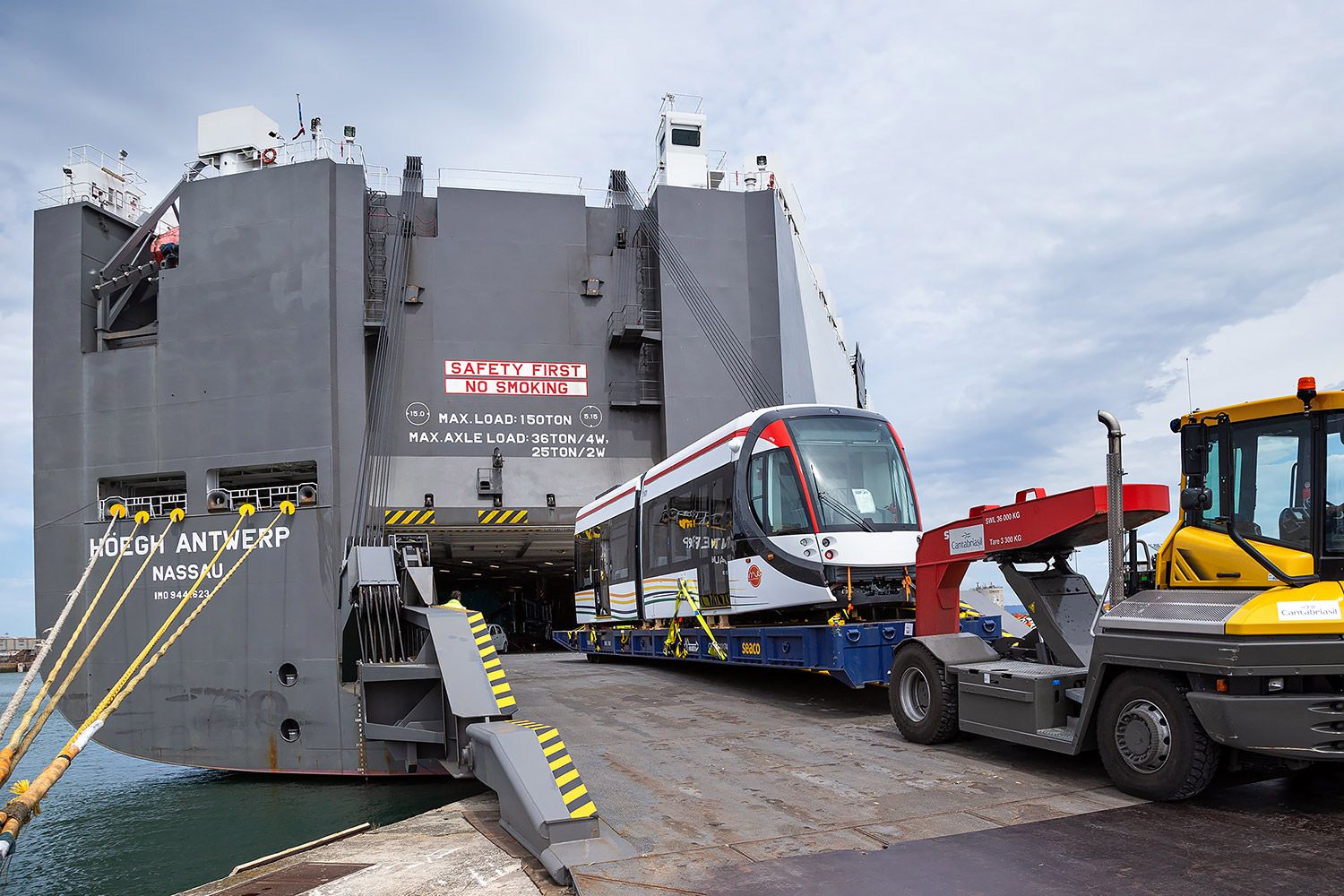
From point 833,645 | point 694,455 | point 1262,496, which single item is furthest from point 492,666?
point 1262,496

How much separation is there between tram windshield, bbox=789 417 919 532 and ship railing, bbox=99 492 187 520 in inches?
396

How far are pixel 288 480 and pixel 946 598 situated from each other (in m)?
10.6

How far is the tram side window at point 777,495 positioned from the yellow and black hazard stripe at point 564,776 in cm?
415

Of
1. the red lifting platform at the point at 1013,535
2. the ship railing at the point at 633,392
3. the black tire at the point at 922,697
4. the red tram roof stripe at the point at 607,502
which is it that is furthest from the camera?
the ship railing at the point at 633,392

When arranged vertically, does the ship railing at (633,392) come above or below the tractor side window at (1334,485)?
above

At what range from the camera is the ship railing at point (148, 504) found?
1476 centimetres

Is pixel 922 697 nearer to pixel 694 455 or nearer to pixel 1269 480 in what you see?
pixel 1269 480

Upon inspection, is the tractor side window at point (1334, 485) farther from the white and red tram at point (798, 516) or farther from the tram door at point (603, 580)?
the tram door at point (603, 580)

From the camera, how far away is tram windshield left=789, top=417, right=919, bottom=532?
10.3m

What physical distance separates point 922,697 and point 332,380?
1031 cm

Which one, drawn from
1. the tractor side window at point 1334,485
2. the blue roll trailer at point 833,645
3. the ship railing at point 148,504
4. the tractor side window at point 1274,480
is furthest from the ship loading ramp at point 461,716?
the tractor side window at point 1334,485

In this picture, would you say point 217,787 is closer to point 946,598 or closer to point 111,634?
point 111,634

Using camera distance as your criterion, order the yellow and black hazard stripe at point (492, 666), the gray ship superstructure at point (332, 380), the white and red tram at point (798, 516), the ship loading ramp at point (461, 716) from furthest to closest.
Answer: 1. the gray ship superstructure at point (332, 380)
2. the white and red tram at point (798, 516)
3. the yellow and black hazard stripe at point (492, 666)
4. the ship loading ramp at point (461, 716)

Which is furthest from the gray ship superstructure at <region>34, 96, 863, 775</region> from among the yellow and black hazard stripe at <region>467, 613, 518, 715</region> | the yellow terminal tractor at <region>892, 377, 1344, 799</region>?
the yellow terminal tractor at <region>892, 377, 1344, 799</region>
